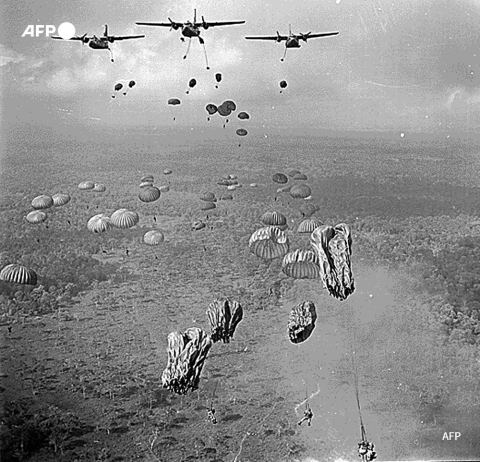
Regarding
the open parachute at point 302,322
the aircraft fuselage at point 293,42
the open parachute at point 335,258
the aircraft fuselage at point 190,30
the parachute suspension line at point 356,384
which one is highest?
the aircraft fuselage at point 190,30

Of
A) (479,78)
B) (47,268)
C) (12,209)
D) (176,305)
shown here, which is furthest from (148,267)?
(479,78)

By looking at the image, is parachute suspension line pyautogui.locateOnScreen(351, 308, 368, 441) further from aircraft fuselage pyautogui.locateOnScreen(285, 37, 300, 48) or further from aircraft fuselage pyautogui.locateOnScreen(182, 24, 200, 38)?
aircraft fuselage pyautogui.locateOnScreen(182, 24, 200, 38)

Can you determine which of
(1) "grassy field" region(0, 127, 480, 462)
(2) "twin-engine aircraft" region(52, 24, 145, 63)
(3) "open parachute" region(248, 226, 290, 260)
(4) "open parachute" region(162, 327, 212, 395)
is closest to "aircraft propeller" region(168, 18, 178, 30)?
(2) "twin-engine aircraft" region(52, 24, 145, 63)

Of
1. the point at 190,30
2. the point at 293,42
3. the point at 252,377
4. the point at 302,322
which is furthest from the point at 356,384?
the point at 190,30

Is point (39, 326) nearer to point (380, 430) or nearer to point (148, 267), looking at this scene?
point (148, 267)

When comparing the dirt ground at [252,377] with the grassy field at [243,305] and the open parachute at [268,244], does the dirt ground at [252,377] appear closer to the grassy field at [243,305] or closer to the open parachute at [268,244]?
the grassy field at [243,305]

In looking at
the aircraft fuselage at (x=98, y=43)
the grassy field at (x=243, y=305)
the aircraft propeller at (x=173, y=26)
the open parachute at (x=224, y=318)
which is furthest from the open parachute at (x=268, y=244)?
the aircraft fuselage at (x=98, y=43)
